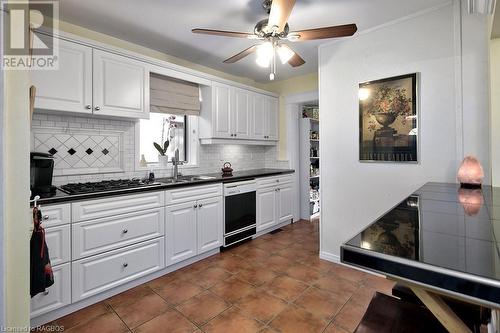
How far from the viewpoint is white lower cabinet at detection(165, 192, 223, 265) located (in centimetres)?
262

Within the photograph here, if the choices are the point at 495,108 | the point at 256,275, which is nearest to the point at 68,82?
the point at 256,275

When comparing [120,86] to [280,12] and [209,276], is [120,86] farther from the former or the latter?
[209,276]

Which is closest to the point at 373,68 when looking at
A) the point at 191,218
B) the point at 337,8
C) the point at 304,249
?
the point at 337,8

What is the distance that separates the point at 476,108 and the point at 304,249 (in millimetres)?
2301

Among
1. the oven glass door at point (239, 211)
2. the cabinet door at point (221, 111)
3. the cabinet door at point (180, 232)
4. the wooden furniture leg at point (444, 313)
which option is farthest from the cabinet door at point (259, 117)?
the wooden furniture leg at point (444, 313)

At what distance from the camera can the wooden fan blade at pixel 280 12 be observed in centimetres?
165

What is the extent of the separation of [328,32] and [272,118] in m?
2.49

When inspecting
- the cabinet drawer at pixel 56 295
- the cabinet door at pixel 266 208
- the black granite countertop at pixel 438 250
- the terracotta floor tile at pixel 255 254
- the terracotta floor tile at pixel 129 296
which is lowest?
the terracotta floor tile at pixel 129 296

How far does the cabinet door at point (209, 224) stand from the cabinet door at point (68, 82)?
153cm

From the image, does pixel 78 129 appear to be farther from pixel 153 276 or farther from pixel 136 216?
pixel 153 276

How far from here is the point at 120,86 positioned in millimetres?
2516

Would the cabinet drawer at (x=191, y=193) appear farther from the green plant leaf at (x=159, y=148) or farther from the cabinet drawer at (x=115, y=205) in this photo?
the green plant leaf at (x=159, y=148)

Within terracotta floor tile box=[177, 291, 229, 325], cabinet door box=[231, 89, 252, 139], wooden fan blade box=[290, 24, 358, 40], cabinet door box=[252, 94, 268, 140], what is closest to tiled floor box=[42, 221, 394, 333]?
terracotta floor tile box=[177, 291, 229, 325]

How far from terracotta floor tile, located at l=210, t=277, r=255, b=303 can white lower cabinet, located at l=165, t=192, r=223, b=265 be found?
57 cm
